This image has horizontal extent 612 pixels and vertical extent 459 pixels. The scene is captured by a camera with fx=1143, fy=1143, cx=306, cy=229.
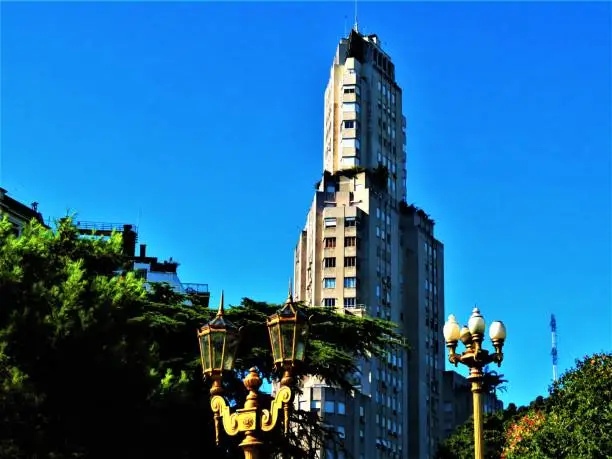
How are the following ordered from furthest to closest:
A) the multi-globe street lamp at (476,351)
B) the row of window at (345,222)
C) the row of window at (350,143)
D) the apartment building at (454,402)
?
the apartment building at (454,402)
the row of window at (350,143)
the row of window at (345,222)
the multi-globe street lamp at (476,351)

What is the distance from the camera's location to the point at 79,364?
28062mm

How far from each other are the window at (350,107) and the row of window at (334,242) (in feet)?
46.7

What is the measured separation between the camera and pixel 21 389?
26.0 m

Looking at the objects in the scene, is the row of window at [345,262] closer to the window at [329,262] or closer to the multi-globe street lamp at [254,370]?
the window at [329,262]

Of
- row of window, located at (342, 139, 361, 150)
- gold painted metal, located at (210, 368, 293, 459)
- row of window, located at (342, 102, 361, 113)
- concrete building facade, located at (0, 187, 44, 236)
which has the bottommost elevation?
gold painted metal, located at (210, 368, 293, 459)

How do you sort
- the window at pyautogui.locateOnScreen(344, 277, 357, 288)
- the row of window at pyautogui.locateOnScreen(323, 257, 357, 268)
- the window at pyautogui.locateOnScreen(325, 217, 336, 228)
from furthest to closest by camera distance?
the window at pyautogui.locateOnScreen(325, 217, 336, 228) < the row of window at pyautogui.locateOnScreen(323, 257, 357, 268) < the window at pyautogui.locateOnScreen(344, 277, 357, 288)

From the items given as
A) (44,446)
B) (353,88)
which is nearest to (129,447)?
(44,446)

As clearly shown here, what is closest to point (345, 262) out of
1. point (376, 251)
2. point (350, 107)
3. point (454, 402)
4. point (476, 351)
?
point (376, 251)

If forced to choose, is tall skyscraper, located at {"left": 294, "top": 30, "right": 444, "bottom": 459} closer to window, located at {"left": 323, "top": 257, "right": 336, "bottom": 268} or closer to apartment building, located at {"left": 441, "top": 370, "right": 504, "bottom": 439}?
window, located at {"left": 323, "top": 257, "right": 336, "bottom": 268}

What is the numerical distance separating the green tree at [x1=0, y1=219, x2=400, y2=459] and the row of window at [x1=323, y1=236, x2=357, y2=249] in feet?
237

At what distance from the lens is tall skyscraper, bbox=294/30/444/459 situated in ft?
340

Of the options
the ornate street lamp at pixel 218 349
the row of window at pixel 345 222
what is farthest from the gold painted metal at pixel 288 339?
the row of window at pixel 345 222

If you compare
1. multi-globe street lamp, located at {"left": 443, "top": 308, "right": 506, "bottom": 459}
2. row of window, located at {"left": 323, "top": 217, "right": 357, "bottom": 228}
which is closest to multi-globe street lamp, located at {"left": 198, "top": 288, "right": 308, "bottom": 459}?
multi-globe street lamp, located at {"left": 443, "top": 308, "right": 506, "bottom": 459}

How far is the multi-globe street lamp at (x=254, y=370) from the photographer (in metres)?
18.3
